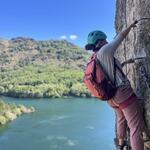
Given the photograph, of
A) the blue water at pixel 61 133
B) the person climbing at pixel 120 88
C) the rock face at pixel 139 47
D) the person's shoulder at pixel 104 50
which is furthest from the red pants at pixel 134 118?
the blue water at pixel 61 133

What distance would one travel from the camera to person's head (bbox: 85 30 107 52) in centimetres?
479

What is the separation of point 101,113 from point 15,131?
17.6 m

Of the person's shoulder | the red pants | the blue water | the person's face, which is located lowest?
the blue water

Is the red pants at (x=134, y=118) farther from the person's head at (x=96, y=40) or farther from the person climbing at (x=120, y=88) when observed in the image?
the person's head at (x=96, y=40)

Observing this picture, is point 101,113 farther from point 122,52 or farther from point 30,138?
point 122,52

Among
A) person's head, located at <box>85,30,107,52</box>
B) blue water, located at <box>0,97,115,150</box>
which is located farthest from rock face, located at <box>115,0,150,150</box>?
blue water, located at <box>0,97,115,150</box>

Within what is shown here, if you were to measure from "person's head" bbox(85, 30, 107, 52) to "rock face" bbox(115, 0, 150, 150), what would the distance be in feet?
1.64

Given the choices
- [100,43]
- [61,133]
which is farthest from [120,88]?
[61,133]

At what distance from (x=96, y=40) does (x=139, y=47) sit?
0.63 m

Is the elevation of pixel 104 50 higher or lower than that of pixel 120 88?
higher

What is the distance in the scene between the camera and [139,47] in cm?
501

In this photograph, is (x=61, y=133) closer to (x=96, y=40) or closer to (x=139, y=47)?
(x=139, y=47)

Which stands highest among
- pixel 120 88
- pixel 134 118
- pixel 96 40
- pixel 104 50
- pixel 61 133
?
pixel 96 40

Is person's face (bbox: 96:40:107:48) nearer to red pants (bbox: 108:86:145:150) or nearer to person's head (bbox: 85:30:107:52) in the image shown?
person's head (bbox: 85:30:107:52)
